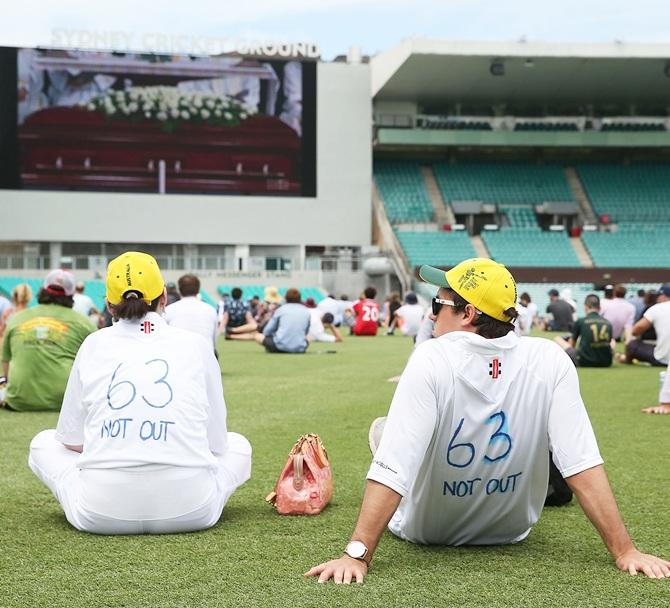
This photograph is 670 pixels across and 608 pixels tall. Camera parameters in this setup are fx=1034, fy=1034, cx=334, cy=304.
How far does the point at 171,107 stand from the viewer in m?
42.8

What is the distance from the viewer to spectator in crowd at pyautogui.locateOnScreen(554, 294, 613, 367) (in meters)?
15.9

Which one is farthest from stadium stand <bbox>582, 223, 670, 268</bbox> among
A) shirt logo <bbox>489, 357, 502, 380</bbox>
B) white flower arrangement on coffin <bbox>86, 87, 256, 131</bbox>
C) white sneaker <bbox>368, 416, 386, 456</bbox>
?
shirt logo <bbox>489, 357, 502, 380</bbox>

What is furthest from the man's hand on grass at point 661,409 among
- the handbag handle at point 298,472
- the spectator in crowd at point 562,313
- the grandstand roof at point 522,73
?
the grandstand roof at point 522,73

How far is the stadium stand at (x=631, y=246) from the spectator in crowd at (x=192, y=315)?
32.5 meters

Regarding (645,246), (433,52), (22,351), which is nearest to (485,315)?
(22,351)

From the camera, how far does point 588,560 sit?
4.12 meters

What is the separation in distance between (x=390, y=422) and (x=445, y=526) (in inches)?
28.1

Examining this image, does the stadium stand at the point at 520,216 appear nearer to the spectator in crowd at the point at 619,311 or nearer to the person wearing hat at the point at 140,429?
the spectator in crowd at the point at 619,311

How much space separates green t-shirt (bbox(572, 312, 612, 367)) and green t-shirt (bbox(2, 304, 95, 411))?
29.6ft

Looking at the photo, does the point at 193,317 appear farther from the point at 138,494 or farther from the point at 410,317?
the point at 410,317

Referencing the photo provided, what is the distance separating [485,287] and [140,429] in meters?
1.56

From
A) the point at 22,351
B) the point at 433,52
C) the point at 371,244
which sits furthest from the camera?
the point at 371,244

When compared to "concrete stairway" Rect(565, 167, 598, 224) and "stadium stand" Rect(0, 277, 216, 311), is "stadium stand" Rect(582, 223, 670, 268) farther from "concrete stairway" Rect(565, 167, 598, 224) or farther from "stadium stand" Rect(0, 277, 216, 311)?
"stadium stand" Rect(0, 277, 216, 311)

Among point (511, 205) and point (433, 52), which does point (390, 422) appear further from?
point (511, 205)
